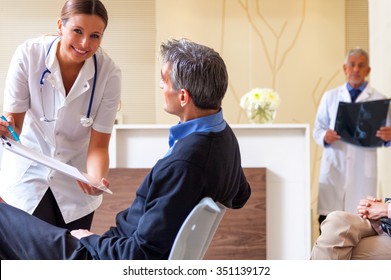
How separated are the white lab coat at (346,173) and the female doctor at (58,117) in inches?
88.5

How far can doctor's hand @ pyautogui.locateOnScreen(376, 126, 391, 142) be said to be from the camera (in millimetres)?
3820

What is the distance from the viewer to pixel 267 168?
12.2ft

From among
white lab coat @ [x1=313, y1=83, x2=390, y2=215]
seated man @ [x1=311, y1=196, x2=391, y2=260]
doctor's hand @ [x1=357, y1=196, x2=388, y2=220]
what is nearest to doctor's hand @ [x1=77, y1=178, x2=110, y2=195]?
seated man @ [x1=311, y1=196, x2=391, y2=260]

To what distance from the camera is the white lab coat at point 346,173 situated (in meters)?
4.16

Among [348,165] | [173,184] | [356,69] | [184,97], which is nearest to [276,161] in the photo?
[348,165]

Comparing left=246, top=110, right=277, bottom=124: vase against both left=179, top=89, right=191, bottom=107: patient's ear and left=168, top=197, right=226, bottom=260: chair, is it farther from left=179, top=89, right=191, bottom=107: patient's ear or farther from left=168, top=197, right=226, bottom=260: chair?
left=168, top=197, right=226, bottom=260: chair

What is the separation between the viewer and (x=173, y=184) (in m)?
1.51

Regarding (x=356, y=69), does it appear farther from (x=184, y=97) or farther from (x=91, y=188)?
(x=184, y=97)

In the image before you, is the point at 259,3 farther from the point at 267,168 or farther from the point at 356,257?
the point at 356,257

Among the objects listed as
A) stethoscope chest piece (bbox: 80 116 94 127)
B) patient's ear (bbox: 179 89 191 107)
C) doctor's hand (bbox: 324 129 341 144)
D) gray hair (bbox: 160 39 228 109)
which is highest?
gray hair (bbox: 160 39 228 109)

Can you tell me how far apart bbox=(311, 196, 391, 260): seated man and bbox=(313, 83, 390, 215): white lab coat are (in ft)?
6.43

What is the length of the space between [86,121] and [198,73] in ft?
2.08

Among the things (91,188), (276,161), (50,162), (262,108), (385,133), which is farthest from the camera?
(262,108)

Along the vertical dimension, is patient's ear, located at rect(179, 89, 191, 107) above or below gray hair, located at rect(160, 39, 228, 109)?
below
